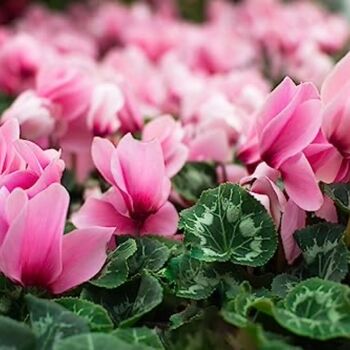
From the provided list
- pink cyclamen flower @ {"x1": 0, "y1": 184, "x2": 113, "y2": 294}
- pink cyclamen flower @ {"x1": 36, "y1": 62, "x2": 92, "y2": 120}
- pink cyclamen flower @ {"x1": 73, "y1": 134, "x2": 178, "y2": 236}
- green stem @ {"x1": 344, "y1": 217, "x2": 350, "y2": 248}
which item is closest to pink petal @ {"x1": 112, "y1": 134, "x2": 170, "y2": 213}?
pink cyclamen flower @ {"x1": 73, "y1": 134, "x2": 178, "y2": 236}

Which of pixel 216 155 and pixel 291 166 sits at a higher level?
pixel 291 166

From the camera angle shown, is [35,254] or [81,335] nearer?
[81,335]

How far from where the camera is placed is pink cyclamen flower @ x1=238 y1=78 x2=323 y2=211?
944 millimetres

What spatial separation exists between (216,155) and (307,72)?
102 centimetres

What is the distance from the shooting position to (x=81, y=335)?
74 centimetres

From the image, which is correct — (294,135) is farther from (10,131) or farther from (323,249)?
(10,131)

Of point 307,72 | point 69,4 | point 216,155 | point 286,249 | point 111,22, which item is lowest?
point 69,4

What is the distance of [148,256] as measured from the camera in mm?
982

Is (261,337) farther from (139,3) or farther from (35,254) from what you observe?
(139,3)

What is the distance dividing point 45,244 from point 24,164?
6.4 inches

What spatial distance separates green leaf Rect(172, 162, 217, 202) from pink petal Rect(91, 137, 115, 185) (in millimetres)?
309

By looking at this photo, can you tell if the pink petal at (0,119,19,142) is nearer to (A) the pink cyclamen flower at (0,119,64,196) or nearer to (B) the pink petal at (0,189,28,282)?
(A) the pink cyclamen flower at (0,119,64,196)

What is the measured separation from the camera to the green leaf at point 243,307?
790 millimetres

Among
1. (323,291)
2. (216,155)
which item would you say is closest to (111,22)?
(216,155)
